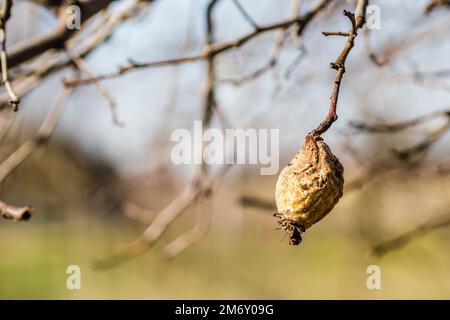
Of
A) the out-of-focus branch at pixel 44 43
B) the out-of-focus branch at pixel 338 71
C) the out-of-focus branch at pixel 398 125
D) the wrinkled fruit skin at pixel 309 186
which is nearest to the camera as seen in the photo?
the out-of-focus branch at pixel 338 71

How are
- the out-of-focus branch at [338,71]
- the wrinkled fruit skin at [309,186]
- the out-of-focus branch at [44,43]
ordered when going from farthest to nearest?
the out-of-focus branch at [44,43] → the wrinkled fruit skin at [309,186] → the out-of-focus branch at [338,71]

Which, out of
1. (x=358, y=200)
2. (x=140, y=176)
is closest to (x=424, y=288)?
(x=358, y=200)

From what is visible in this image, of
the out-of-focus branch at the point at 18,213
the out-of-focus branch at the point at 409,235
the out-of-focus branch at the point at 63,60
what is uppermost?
the out-of-focus branch at the point at 63,60

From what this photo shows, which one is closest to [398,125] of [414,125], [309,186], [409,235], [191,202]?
[414,125]

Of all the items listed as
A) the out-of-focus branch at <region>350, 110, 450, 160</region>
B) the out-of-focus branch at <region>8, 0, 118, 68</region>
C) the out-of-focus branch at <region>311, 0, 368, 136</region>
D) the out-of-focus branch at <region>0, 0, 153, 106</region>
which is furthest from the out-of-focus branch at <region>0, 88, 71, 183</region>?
the out-of-focus branch at <region>311, 0, 368, 136</region>

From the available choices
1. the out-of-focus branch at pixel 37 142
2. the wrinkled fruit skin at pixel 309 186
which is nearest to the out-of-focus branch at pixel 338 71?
the wrinkled fruit skin at pixel 309 186

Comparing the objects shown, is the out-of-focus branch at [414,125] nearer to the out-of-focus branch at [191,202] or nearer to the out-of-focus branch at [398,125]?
the out-of-focus branch at [398,125]
